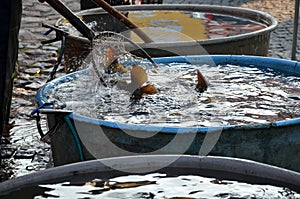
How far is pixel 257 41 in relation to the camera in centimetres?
464

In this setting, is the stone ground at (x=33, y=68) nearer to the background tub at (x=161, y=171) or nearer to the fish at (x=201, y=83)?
the fish at (x=201, y=83)

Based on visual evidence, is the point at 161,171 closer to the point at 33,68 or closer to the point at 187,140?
the point at 187,140

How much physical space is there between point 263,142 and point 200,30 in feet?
9.20

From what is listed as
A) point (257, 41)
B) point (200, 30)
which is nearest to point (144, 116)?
point (257, 41)

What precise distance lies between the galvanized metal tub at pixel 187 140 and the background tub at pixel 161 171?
52 cm

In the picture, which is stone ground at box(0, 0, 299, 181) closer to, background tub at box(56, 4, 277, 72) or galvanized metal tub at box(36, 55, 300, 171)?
background tub at box(56, 4, 277, 72)

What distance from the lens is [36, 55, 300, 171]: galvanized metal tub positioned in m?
2.78

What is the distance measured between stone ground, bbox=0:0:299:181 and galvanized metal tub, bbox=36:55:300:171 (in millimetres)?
1704

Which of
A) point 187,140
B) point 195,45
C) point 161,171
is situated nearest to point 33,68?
point 195,45

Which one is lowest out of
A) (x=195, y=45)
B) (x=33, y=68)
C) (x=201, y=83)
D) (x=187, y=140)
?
(x=33, y=68)

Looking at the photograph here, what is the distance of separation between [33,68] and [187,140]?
15.3 feet

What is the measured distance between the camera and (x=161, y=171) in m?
2.29

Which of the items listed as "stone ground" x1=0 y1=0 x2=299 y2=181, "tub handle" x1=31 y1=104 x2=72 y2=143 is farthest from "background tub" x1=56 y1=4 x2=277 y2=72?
"tub handle" x1=31 y1=104 x2=72 y2=143

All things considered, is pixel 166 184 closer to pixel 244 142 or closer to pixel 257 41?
pixel 244 142
